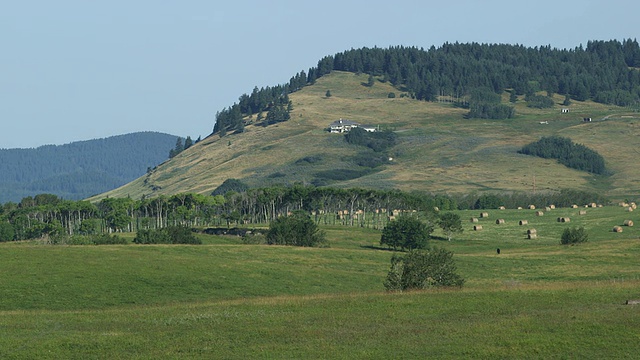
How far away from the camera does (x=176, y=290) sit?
69188mm

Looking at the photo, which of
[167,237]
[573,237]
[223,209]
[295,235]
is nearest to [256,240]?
[295,235]

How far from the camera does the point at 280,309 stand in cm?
5066

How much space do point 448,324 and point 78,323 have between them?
18.7m

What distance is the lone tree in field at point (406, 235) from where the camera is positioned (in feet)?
406

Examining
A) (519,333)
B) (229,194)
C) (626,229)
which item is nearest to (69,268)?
(519,333)

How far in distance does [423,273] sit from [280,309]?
15232 mm

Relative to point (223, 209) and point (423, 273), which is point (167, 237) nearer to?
point (423, 273)

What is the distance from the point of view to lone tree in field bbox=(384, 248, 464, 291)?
62656 millimetres

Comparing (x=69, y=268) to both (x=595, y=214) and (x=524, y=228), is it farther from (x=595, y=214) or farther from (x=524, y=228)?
(x=595, y=214)

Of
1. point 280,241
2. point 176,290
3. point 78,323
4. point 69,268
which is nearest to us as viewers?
point 78,323

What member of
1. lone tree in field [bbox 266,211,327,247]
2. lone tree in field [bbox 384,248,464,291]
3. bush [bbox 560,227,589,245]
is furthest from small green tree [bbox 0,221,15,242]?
lone tree in field [bbox 384,248,464,291]

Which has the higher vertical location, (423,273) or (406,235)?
(406,235)

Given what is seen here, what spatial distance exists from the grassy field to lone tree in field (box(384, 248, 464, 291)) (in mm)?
1900

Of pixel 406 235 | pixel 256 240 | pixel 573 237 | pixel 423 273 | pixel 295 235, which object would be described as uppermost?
pixel 295 235
